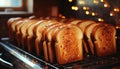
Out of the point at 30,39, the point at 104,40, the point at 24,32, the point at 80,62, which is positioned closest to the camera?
the point at 80,62

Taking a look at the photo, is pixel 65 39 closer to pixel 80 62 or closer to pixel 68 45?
pixel 68 45

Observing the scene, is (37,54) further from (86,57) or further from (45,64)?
(86,57)

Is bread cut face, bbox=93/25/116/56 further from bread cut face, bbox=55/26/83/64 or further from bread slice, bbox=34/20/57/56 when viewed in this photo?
bread slice, bbox=34/20/57/56

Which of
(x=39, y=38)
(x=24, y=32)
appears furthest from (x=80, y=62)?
(x=24, y=32)

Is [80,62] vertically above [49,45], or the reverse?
[49,45]

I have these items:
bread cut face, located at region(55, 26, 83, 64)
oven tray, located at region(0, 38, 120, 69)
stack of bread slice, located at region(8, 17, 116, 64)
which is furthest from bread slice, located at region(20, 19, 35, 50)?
bread cut face, located at region(55, 26, 83, 64)

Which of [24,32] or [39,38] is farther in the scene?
[24,32]

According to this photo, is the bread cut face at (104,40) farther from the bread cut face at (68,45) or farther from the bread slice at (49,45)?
the bread slice at (49,45)

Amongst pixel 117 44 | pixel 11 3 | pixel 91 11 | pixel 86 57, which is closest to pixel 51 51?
pixel 86 57
